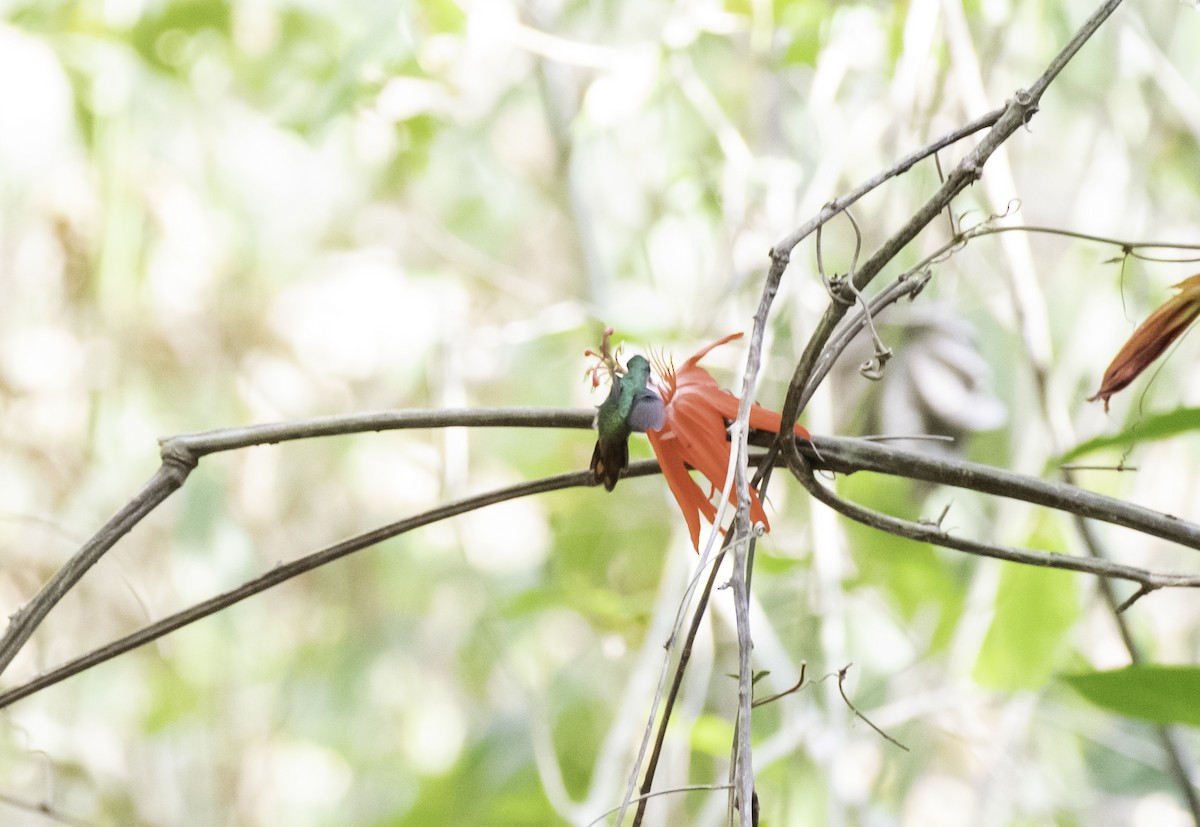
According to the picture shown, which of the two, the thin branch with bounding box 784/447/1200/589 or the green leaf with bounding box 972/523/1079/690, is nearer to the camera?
the thin branch with bounding box 784/447/1200/589

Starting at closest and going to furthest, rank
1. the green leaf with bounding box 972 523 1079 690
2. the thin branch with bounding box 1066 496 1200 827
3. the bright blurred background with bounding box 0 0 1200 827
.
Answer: the thin branch with bounding box 1066 496 1200 827 < the green leaf with bounding box 972 523 1079 690 < the bright blurred background with bounding box 0 0 1200 827

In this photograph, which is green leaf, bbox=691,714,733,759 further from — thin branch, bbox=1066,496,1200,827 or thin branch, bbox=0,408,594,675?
thin branch, bbox=0,408,594,675

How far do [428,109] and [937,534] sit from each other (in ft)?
2.38

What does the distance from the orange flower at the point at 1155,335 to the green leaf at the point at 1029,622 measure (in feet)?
0.95

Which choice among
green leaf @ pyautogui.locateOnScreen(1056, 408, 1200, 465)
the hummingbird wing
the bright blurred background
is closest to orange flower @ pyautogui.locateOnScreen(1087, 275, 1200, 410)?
green leaf @ pyautogui.locateOnScreen(1056, 408, 1200, 465)

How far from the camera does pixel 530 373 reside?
1245mm

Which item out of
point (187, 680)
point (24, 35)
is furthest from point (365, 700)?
point (24, 35)

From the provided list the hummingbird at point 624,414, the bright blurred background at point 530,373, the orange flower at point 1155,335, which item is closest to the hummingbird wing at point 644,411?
the hummingbird at point 624,414

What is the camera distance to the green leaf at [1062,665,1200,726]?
0.32m

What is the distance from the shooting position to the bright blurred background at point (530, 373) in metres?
0.77

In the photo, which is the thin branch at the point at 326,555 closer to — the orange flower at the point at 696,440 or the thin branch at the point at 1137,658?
the orange flower at the point at 696,440

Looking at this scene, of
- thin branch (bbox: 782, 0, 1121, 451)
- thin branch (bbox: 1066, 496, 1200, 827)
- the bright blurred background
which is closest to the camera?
thin branch (bbox: 782, 0, 1121, 451)

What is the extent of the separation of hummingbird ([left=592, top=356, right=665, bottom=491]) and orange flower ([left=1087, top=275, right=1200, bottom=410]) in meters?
0.13

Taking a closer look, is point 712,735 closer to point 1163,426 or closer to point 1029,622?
point 1029,622
